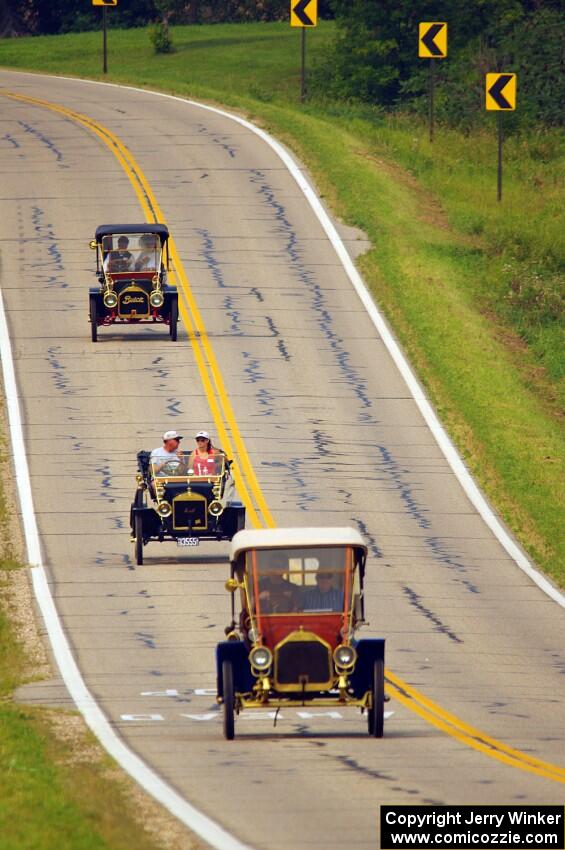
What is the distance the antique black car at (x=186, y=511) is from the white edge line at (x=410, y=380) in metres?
4.60

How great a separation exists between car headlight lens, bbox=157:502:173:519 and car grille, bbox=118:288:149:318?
1170cm

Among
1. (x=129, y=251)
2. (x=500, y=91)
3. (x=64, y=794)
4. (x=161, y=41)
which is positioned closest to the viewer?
(x=64, y=794)

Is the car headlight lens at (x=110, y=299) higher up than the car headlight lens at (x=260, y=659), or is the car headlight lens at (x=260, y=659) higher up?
the car headlight lens at (x=110, y=299)

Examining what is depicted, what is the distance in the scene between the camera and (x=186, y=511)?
24.6 meters

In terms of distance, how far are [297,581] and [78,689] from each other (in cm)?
317

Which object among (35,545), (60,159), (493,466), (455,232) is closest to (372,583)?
(35,545)

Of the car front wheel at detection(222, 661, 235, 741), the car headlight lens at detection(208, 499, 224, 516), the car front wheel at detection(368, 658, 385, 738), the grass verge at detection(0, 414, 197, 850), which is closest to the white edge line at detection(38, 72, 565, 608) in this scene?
the car headlight lens at detection(208, 499, 224, 516)

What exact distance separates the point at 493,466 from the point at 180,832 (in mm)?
18985

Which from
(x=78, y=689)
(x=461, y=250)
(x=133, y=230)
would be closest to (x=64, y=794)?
(x=78, y=689)

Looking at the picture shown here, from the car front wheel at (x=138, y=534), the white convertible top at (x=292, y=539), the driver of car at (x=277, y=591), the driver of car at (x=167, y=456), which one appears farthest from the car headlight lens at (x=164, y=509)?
the driver of car at (x=277, y=591)

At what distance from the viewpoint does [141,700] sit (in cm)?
1853

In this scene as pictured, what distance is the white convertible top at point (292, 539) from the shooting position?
17.2 m

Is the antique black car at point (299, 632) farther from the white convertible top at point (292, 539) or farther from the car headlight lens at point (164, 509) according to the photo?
the car headlight lens at point (164, 509)

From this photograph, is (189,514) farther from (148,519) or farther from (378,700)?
(378,700)
